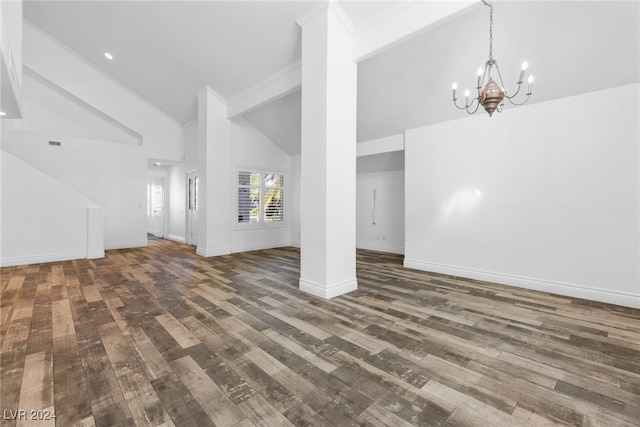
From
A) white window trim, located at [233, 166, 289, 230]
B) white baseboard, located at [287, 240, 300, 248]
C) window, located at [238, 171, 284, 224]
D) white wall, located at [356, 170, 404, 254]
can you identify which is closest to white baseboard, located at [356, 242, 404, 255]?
white wall, located at [356, 170, 404, 254]

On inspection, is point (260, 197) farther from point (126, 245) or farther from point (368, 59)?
point (368, 59)

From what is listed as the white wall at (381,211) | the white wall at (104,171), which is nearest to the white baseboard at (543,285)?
the white wall at (381,211)

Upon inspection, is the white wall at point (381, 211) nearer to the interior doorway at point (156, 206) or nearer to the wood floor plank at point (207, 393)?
the wood floor plank at point (207, 393)

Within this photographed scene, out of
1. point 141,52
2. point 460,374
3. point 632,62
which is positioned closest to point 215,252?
point 141,52

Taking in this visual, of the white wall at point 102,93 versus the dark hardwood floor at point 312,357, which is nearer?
the dark hardwood floor at point 312,357

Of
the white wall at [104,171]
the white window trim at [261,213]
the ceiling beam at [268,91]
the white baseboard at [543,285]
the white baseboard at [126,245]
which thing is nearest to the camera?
the white baseboard at [543,285]

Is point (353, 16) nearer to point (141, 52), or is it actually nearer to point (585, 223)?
point (585, 223)

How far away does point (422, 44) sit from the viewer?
365 centimetres

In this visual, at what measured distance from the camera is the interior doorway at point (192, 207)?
8.02m

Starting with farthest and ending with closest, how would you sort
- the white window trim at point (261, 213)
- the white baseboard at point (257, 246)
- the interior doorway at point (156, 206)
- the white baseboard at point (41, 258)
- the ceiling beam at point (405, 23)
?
the interior doorway at point (156, 206) < the white window trim at point (261, 213) < the white baseboard at point (257, 246) < the white baseboard at point (41, 258) < the ceiling beam at point (405, 23)

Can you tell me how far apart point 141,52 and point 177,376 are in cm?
643

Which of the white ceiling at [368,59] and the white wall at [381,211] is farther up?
the white ceiling at [368,59]

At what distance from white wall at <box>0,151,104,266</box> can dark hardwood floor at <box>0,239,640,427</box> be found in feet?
6.77

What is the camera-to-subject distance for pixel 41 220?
213 inches
